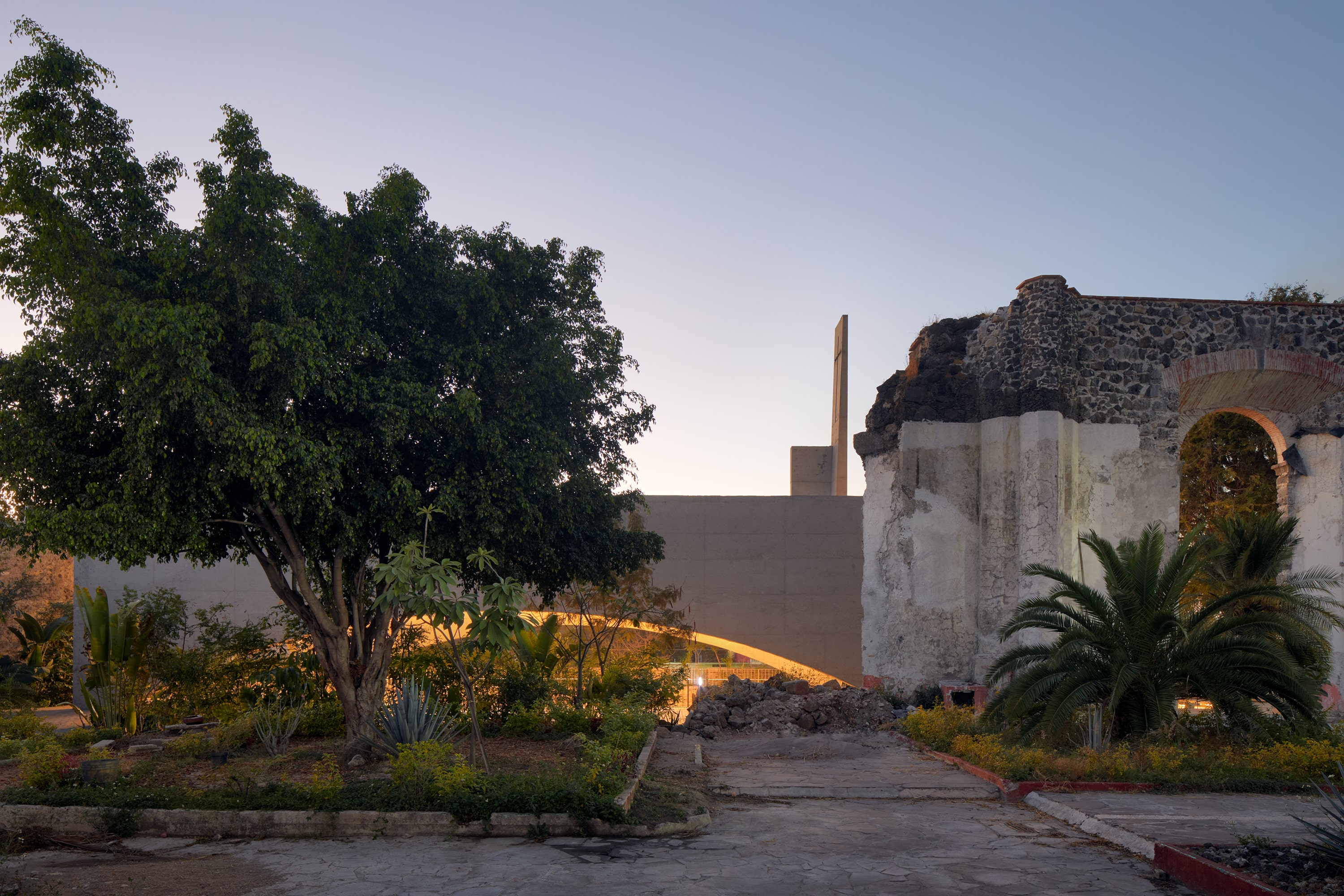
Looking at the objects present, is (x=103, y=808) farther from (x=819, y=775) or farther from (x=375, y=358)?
(x=819, y=775)

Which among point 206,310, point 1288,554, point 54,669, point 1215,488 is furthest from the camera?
point 1215,488

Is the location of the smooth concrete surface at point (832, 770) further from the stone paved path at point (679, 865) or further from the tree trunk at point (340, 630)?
the tree trunk at point (340, 630)

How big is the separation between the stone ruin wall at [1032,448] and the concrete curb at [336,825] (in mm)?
10383

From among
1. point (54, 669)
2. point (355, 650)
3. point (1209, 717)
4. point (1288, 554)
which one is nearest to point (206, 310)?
point (355, 650)

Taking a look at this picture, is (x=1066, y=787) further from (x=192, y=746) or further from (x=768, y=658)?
(x=768, y=658)

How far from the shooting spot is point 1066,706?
10.7m

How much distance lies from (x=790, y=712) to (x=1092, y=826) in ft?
29.4

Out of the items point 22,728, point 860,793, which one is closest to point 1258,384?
point 860,793

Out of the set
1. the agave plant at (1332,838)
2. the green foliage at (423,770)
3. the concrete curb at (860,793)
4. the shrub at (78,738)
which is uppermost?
the agave plant at (1332,838)

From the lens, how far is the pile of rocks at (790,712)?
16141 millimetres

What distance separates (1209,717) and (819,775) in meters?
4.56

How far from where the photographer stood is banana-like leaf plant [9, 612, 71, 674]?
23203 millimetres

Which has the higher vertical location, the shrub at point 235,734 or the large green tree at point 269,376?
the large green tree at point 269,376

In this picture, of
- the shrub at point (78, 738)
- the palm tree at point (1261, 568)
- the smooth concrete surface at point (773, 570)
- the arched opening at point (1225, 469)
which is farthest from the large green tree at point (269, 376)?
the arched opening at point (1225, 469)
